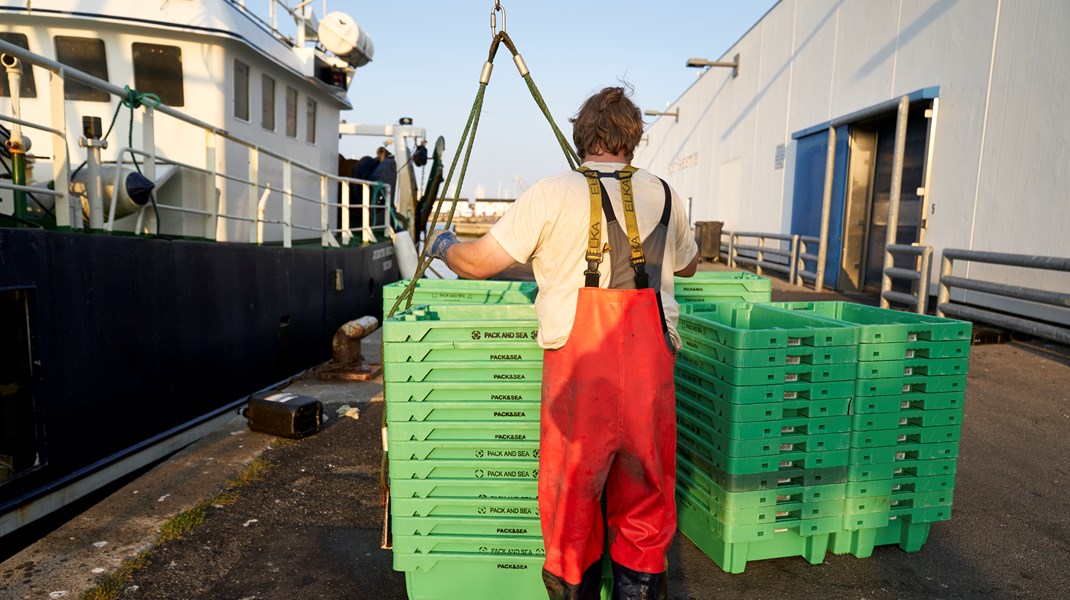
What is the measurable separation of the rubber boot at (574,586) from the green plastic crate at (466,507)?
410mm

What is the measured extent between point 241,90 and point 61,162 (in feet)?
17.3

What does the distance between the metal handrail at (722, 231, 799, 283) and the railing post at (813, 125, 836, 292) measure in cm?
131

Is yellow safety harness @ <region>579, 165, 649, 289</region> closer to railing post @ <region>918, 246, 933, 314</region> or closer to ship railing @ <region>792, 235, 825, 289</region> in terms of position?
railing post @ <region>918, 246, 933, 314</region>

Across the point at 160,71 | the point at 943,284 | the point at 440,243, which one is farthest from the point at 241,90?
the point at 943,284

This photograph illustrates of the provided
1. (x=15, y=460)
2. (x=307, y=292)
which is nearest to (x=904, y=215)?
(x=307, y=292)

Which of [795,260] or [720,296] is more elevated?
[720,296]

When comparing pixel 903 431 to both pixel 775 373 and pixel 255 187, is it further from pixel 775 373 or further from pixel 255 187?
pixel 255 187

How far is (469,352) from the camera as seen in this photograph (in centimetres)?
296

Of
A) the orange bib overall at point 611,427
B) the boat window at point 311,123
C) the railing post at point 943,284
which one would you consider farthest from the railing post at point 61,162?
the railing post at point 943,284

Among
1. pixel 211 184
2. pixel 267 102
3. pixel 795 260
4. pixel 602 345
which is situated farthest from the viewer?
pixel 795 260

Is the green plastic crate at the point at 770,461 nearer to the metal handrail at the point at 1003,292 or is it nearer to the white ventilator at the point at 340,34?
the metal handrail at the point at 1003,292

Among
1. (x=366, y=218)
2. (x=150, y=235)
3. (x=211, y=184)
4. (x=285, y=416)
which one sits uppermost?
(x=211, y=184)

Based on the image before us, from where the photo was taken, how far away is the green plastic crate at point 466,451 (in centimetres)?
295

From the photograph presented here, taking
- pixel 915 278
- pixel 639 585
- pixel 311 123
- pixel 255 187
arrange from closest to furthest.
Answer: pixel 639 585 < pixel 255 187 < pixel 915 278 < pixel 311 123
